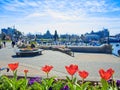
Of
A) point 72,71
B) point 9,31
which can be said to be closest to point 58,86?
point 72,71

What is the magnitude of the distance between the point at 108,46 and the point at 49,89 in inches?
1436

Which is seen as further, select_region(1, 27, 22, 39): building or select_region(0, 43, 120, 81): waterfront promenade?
select_region(1, 27, 22, 39): building

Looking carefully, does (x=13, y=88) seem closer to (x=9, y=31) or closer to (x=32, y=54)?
(x=32, y=54)

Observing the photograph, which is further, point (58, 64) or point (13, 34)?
point (13, 34)

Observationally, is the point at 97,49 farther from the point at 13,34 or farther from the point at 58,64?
the point at 13,34

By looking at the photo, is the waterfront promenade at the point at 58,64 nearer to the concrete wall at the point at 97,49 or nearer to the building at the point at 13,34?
the concrete wall at the point at 97,49

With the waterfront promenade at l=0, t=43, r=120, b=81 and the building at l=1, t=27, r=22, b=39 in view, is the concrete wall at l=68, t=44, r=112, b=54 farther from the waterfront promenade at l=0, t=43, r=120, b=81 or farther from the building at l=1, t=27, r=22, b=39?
the building at l=1, t=27, r=22, b=39

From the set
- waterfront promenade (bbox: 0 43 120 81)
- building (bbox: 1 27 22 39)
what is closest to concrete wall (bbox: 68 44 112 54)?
waterfront promenade (bbox: 0 43 120 81)

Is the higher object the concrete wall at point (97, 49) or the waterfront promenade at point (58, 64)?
the waterfront promenade at point (58, 64)

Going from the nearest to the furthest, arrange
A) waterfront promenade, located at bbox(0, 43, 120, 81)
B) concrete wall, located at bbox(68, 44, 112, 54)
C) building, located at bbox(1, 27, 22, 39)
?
waterfront promenade, located at bbox(0, 43, 120, 81)
concrete wall, located at bbox(68, 44, 112, 54)
building, located at bbox(1, 27, 22, 39)

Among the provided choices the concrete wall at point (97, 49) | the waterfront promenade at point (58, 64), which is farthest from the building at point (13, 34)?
the waterfront promenade at point (58, 64)

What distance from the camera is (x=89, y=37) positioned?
119875 mm

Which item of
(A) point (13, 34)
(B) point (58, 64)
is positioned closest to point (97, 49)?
(B) point (58, 64)

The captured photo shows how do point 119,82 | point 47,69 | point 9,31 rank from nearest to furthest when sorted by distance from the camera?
point 47,69 < point 119,82 < point 9,31
